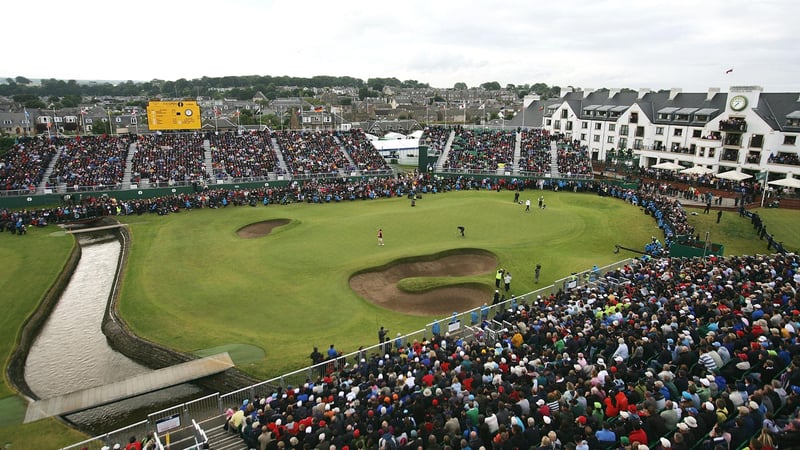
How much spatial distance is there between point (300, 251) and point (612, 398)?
81.7 feet

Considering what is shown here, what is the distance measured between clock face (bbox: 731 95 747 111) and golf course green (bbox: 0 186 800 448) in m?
21.8

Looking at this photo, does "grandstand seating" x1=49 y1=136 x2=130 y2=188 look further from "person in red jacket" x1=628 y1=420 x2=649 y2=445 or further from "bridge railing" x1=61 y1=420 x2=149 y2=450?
"person in red jacket" x1=628 y1=420 x2=649 y2=445

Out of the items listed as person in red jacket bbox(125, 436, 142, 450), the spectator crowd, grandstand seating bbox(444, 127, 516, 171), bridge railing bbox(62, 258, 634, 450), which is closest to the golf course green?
bridge railing bbox(62, 258, 634, 450)

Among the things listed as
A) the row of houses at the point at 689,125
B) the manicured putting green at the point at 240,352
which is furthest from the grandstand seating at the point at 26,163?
the manicured putting green at the point at 240,352

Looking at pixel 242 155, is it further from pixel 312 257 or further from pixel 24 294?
pixel 24 294

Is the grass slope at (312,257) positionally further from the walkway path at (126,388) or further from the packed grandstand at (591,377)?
the packed grandstand at (591,377)

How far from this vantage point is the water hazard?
1856cm

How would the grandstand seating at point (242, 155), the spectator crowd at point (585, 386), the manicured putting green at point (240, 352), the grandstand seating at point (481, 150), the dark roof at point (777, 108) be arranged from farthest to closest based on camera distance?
the grandstand seating at point (481, 150) < the grandstand seating at point (242, 155) < the dark roof at point (777, 108) < the manicured putting green at point (240, 352) < the spectator crowd at point (585, 386)

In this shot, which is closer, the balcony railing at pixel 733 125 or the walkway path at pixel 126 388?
the walkway path at pixel 126 388

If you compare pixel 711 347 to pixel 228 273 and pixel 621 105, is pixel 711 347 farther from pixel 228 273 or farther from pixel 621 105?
pixel 621 105

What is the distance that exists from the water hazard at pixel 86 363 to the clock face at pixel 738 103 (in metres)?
63.8

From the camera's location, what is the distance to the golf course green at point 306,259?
23.4m

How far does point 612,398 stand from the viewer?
12305 millimetres

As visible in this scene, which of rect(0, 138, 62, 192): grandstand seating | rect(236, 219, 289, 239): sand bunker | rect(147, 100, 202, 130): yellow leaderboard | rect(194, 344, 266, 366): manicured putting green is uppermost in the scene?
rect(147, 100, 202, 130): yellow leaderboard
